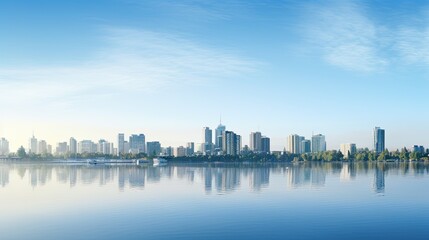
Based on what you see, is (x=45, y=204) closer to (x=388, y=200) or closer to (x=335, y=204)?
(x=335, y=204)

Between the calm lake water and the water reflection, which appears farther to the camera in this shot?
the water reflection

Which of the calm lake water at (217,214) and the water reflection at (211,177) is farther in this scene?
the water reflection at (211,177)

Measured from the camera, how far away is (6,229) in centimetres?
2794

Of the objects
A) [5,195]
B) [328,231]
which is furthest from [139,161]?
[328,231]

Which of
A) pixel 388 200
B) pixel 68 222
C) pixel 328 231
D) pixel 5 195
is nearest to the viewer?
pixel 328 231

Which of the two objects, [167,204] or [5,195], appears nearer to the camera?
[167,204]

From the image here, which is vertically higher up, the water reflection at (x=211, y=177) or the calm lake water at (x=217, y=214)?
the calm lake water at (x=217, y=214)

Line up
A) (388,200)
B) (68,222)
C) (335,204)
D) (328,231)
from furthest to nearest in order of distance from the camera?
1. (388,200)
2. (335,204)
3. (68,222)
4. (328,231)

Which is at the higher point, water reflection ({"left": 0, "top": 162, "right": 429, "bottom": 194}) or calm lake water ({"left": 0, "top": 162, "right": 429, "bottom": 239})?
calm lake water ({"left": 0, "top": 162, "right": 429, "bottom": 239})

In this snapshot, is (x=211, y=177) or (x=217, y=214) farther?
(x=211, y=177)

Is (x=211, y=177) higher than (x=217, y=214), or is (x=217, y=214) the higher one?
(x=217, y=214)

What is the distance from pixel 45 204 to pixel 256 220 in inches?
752

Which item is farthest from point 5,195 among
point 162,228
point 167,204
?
point 162,228

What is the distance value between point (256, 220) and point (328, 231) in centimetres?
511
